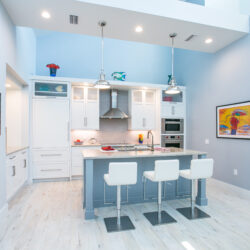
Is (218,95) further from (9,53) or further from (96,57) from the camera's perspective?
(9,53)

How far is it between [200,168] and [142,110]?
114 inches

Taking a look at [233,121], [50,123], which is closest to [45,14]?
[50,123]

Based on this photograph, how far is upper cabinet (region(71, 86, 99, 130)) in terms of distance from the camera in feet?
16.2

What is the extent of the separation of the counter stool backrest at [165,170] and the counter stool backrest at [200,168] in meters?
0.29

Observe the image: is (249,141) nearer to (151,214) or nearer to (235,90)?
(235,90)

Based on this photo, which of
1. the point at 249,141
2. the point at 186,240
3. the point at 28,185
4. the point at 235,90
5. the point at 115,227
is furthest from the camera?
the point at 28,185

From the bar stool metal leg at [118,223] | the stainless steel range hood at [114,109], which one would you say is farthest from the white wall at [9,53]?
the stainless steel range hood at [114,109]

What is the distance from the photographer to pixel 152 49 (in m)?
6.10

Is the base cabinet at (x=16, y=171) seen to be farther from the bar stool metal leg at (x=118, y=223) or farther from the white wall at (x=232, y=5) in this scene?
the white wall at (x=232, y=5)

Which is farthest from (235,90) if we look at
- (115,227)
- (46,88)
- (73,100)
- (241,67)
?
(46,88)

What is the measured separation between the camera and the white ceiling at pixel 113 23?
275 cm

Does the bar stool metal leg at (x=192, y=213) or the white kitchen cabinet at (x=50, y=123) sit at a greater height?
the white kitchen cabinet at (x=50, y=123)

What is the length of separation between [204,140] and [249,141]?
1290 mm

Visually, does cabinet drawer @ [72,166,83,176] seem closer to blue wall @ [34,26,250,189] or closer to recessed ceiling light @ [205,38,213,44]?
blue wall @ [34,26,250,189]
